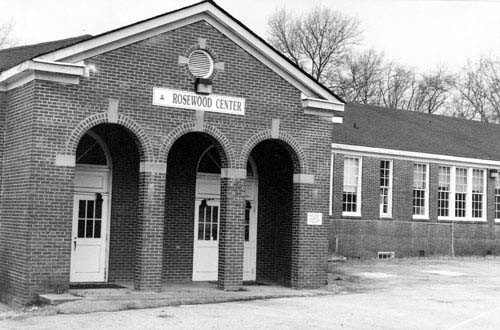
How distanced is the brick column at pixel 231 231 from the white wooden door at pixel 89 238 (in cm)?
290

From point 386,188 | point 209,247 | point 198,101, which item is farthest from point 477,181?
point 198,101

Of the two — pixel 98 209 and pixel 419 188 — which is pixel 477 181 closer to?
pixel 419 188

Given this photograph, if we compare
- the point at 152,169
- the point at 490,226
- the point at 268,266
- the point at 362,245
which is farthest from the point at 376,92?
the point at 152,169

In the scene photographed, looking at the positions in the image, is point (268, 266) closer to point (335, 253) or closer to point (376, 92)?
point (335, 253)

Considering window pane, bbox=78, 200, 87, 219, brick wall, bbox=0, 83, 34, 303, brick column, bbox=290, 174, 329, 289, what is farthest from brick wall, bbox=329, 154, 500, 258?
brick wall, bbox=0, 83, 34, 303

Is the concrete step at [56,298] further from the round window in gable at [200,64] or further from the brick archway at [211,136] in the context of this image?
the round window in gable at [200,64]

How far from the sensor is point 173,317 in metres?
13.8

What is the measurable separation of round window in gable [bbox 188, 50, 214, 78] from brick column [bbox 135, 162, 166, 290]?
2350 millimetres

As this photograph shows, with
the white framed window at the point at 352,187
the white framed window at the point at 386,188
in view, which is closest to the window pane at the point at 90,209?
the white framed window at the point at 352,187

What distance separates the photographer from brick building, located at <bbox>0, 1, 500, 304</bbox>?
15.7 m

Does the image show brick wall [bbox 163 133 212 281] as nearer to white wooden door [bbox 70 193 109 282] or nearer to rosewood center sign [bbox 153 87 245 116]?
white wooden door [bbox 70 193 109 282]

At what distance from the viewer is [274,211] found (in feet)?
66.8

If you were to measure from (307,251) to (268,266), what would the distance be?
1726 mm

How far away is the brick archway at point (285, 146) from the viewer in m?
18.1
